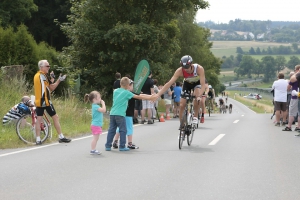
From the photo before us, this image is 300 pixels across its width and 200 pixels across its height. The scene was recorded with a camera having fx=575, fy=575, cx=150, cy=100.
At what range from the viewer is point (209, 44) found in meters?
89.8

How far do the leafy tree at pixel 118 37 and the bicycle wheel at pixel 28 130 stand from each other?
18179 millimetres

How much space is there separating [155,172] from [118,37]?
23.3 m

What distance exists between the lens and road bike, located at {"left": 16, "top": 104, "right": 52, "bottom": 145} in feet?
42.1

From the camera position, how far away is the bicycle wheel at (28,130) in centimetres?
1280

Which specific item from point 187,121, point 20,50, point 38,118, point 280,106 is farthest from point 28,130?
point 20,50

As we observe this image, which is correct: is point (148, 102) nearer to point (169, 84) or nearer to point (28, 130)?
point (28, 130)

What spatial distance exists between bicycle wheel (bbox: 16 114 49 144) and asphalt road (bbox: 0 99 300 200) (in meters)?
0.54

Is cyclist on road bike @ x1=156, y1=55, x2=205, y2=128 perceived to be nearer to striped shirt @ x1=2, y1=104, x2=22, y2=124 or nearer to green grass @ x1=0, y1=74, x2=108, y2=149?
green grass @ x1=0, y1=74, x2=108, y2=149

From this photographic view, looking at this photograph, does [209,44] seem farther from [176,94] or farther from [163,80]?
[176,94]

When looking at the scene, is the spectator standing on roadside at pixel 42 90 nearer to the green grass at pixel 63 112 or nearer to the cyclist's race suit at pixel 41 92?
the cyclist's race suit at pixel 41 92

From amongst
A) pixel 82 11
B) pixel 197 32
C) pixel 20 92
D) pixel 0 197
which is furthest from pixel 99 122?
pixel 197 32

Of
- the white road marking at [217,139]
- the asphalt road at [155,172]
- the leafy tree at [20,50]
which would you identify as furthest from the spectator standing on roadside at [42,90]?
the leafy tree at [20,50]

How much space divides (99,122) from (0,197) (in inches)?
177

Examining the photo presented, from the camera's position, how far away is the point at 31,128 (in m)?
13.2
